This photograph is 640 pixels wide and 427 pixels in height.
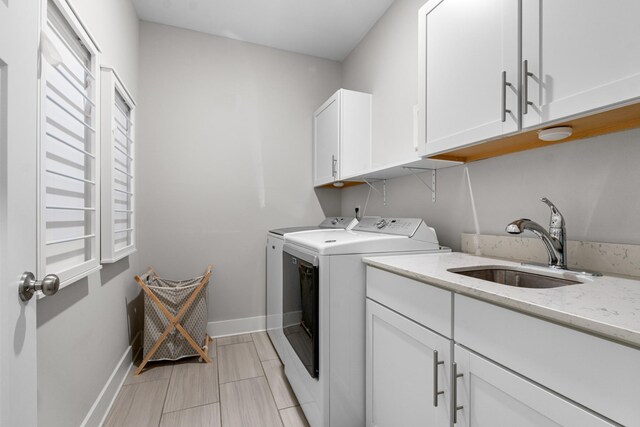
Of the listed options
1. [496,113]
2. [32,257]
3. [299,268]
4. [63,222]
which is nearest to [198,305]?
[299,268]

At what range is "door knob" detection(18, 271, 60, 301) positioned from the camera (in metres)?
0.70

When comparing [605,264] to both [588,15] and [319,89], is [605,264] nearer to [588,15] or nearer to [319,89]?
[588,15]

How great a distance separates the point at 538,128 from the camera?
3.34 ft

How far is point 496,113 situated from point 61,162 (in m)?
1.68

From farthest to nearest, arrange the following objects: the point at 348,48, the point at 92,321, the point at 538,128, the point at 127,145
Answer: the point at 348,48
the point at 127,145
the point at 92,321
the point at 538,128

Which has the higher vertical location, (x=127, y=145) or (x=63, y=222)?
(x=127, y=145)

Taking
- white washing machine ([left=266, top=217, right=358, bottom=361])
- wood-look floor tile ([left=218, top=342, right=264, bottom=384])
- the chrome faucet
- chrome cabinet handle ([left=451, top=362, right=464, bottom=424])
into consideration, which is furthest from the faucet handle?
wood-look floor tile ([left=218, top=342, right=264, bottom=384])

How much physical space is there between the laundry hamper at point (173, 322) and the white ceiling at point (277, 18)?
6.78 feet

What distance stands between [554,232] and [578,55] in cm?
60

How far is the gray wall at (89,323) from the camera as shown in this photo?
3.50 ft

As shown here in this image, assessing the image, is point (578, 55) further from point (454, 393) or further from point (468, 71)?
point (454, 393)

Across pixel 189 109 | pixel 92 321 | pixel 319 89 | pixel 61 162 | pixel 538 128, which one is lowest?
pixel 92 321

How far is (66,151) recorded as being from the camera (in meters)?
1.23

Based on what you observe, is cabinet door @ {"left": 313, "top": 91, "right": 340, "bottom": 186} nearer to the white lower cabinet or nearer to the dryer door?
the dryer door
